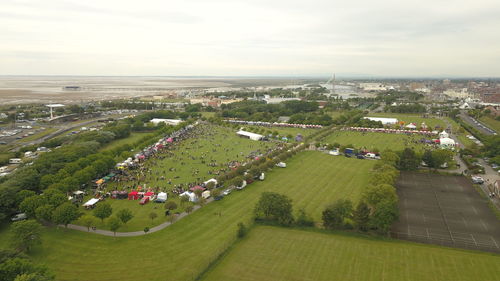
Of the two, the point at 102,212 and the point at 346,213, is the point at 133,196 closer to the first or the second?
the point at 102,212

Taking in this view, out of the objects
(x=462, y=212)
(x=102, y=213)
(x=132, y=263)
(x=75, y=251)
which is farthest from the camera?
(x=462, y=212)

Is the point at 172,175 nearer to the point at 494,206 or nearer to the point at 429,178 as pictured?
the point at 429,178

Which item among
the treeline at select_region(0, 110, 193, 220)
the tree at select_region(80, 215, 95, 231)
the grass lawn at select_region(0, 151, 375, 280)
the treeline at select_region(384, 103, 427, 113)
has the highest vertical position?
the treeline at select_region(384, 103, 427, 113)

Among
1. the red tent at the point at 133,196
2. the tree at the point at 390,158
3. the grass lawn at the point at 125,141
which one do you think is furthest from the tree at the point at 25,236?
the tree at the point at 390,158

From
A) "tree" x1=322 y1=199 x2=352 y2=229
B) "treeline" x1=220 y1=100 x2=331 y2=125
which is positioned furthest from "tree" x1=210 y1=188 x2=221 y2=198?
"treeline" x1=220 y1=100 x2=331 y2=125

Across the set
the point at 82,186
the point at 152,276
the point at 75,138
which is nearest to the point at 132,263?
the point at 152,276

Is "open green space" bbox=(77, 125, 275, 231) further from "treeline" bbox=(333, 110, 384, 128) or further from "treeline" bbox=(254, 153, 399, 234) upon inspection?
"treeline" bbox=(333, 110, 384, 128)

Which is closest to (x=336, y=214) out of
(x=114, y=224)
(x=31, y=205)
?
(x=114, y=224)
